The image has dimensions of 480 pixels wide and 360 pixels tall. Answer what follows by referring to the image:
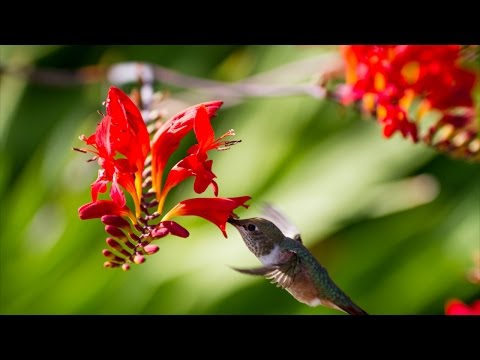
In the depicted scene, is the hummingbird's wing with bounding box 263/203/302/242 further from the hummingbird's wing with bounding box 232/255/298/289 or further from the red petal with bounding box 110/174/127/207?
the red petal with bounding box 110/174/127/207

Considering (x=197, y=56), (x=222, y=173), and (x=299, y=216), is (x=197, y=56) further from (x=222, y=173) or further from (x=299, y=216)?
(x=299, y=216)

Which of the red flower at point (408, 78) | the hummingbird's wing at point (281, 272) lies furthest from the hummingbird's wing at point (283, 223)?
the red flower at point (408, 78)

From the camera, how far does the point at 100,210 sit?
102 cm

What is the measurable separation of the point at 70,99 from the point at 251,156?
122 cm

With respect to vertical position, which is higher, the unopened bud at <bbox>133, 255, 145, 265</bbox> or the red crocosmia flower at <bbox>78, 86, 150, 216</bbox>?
the red crocosmia flower at <bbox>78, 86, 150, 216</bbox>

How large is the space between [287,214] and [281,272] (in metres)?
1.66

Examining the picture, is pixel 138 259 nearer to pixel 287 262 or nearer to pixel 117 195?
pixel 117 195

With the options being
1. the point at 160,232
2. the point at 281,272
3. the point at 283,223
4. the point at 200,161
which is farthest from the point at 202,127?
the point at 283,223

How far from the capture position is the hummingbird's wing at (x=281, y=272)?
1061 mm

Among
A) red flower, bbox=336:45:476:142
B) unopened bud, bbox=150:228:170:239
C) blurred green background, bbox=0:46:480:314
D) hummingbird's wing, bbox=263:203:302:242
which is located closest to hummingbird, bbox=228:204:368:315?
hummingbird's wing, bbox=263:203:302:242

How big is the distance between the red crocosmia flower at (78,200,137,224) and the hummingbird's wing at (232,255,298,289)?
0.20m

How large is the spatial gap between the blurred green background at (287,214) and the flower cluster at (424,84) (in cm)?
96

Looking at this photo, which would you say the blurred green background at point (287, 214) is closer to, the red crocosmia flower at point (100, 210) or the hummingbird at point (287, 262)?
the hummingbird at point (287, 262)

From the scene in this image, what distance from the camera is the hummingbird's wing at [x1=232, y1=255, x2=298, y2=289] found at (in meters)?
1.06
